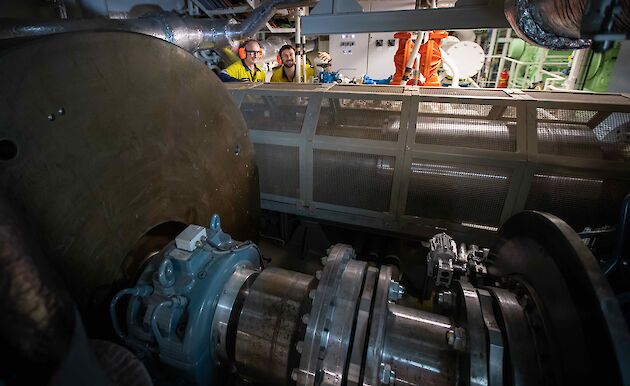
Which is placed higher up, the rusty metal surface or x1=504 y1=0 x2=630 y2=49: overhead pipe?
x1=504 y1=0 x2=630 y2=49: overhead pipe

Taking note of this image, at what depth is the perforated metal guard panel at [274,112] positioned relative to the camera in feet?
7.14

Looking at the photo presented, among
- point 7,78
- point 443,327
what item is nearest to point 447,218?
point 443,327

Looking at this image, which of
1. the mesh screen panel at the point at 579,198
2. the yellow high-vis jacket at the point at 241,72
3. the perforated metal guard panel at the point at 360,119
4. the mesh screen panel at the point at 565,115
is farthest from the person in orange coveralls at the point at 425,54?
the mesh screen panel at the point at 579,198

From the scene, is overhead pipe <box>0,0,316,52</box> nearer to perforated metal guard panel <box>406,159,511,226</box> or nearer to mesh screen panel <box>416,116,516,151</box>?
mesh screen panel <box>416,116,516,151</box>

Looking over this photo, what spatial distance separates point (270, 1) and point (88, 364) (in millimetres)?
2336

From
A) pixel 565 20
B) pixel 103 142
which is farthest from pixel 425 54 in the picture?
pixel 103 142

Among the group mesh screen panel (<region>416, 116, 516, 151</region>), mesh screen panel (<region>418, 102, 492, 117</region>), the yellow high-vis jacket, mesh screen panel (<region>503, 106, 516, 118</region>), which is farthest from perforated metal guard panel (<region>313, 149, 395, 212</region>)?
the yellow high-vis jacket

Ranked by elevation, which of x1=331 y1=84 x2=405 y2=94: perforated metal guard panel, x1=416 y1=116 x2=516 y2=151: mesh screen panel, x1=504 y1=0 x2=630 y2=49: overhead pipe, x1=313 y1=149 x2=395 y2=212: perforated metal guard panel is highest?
x1=504 y1=0 x2=630 y2=49: overhead pipe

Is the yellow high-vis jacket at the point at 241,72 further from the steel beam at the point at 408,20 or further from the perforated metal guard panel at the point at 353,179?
the steel beam at the point at 408,20

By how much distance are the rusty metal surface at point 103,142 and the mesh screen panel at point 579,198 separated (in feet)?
5.70

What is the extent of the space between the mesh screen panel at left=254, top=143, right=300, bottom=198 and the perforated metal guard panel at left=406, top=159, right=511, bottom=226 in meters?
0.77

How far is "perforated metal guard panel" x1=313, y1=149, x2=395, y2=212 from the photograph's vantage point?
6.48ft

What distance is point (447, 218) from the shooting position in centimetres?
193

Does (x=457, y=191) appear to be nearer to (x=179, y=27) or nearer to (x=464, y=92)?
(x=464, y=92)
